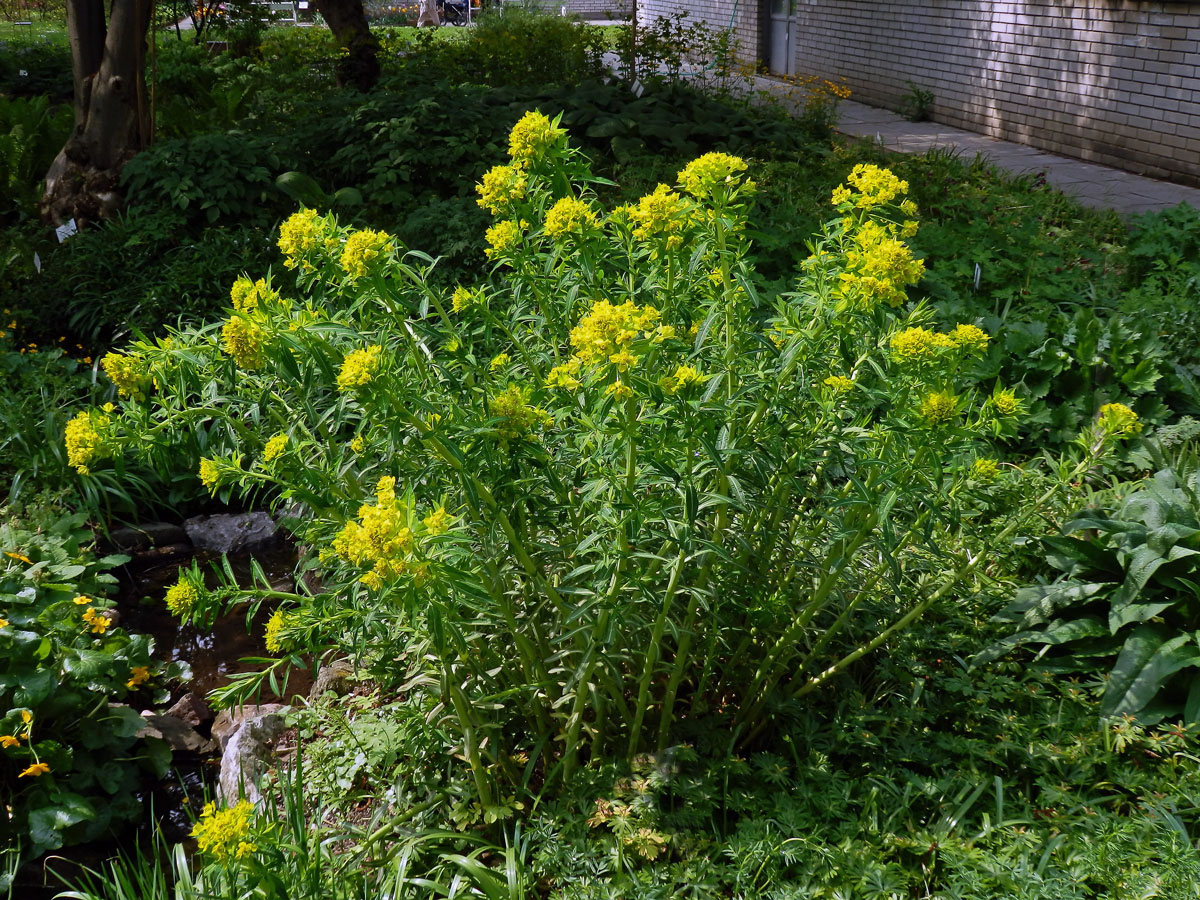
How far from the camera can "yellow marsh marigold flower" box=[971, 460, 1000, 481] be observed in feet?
7.89

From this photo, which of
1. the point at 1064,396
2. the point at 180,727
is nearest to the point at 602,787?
the point at 180,727

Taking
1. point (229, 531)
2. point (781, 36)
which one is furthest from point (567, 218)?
point (781, 36)

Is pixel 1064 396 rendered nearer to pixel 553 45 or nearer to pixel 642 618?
pixel 642 618

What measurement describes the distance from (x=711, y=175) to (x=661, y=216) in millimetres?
237

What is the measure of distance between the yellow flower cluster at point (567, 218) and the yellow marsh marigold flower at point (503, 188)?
0.73ft

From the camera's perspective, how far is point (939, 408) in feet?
6.92

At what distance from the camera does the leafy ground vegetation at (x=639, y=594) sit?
2.15 metres

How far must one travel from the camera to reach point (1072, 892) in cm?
207

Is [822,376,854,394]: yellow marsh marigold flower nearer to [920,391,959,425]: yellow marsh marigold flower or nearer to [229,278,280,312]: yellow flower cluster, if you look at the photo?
[920,391,959,425]: yellow marsh marigold flower

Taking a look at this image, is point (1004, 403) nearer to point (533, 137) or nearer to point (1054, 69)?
point (533, 137)

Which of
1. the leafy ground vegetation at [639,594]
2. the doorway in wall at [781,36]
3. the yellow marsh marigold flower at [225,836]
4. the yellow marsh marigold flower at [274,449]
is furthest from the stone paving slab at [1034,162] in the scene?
the yellow marsh marigold flower at [225,836]

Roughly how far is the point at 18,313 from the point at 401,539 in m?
5.10

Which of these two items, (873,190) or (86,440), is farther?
(873,190)

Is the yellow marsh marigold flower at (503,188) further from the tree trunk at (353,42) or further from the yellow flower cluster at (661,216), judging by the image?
the tree trunk at (353,42)
